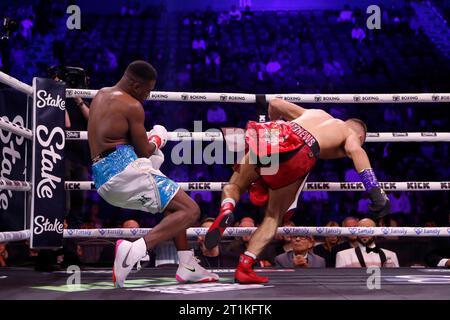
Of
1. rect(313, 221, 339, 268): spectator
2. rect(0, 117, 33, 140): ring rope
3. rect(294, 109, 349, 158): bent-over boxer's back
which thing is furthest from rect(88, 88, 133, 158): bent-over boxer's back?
rect(313, 221, 339, 268): spectator

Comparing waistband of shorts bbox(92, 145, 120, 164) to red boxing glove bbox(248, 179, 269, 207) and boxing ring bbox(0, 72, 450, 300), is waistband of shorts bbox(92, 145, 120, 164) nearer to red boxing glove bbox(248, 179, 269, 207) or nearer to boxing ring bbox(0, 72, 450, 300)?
boxing ring bbox(0, 72, 450, 300)

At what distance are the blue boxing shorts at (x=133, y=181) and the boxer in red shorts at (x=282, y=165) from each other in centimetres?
25

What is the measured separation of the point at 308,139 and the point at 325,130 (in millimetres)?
114

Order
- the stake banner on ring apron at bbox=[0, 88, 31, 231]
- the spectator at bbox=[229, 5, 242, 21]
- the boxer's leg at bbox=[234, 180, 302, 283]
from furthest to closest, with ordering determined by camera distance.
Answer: the spectator at bbox=[229, 5, 242, 21]
the stake banner on ring apron at bbox=[0, 88, 31, 231]
the boxer's leg at bbox=[234, 180, 302, 283]

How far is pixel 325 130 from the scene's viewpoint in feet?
Result: 8.43

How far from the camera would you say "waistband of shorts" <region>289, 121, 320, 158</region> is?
250 centimetres

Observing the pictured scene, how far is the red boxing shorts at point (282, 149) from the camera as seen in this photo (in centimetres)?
245

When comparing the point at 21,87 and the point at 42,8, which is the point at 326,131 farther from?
the point at 42,8

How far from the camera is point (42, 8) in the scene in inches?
345

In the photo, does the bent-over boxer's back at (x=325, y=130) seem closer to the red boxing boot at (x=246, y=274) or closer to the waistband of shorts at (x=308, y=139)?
the waistband of shorts at (x=308, y=139)

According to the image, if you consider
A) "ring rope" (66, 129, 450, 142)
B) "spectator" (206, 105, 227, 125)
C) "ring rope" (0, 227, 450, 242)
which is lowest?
"ring rope" (0, 227, 450, 242)

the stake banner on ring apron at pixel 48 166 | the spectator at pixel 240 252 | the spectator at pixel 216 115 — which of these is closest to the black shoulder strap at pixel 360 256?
the spectator at pixel 240 252

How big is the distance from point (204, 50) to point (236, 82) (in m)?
1.10
